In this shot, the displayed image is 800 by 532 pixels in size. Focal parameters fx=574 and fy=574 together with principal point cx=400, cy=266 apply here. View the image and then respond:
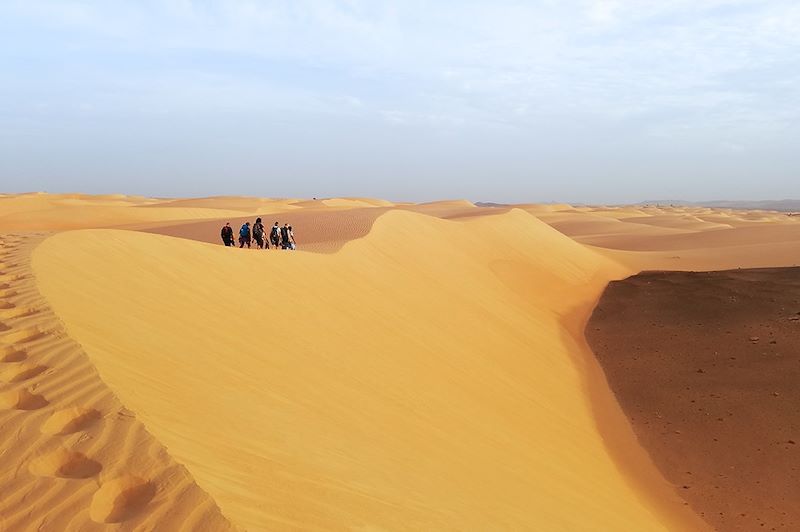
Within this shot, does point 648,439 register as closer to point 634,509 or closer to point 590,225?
point 634,509

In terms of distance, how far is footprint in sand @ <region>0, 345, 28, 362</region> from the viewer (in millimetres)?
3746

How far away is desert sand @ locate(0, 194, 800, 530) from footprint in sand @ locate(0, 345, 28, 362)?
2 centimetres

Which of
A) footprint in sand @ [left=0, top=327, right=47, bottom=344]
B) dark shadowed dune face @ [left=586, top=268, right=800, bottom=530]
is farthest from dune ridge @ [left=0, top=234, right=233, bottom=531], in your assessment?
dark shadowed dune face @ [left=586, top=268, right=800, bottom=530]

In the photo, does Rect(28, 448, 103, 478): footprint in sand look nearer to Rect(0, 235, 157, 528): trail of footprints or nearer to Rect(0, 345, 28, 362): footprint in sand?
Rect(0, 235, 157, 528): trail of footprints

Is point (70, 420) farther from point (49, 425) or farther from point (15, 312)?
point (15, 312)

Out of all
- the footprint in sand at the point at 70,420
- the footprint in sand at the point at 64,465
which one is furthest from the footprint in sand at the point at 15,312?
the footprint in sand at the point at 64,465

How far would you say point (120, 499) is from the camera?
2545 mm

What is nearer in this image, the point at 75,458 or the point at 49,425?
the point at 75,458

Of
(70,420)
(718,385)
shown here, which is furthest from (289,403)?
(718,385)

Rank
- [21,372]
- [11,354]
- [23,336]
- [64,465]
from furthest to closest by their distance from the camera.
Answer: [23,336] → [11,354] → [21,372] → [64,465]

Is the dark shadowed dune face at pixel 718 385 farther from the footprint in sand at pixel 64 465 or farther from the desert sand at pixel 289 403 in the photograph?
the footprint in sand at pixel 64 465

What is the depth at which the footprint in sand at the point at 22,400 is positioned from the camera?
3189mm

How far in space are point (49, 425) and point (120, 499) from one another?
768mm

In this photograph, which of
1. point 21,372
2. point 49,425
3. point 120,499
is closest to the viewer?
point 120,499
